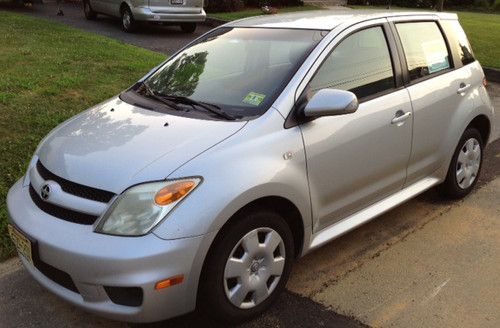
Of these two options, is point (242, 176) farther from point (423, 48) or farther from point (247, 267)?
point (423, 48)

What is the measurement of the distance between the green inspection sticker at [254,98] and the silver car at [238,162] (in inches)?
0.4

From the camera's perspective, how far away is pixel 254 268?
296 cm

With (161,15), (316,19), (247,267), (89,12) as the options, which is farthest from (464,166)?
(89,12)

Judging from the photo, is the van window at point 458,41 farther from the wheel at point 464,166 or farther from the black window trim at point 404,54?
the wheel at point 464,166

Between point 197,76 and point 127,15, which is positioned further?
point 127,15

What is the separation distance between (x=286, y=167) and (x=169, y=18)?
10602 millimetres

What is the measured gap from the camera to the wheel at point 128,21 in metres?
13.1

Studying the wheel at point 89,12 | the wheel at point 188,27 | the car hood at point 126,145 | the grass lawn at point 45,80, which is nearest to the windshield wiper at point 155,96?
the car hood at point 126,145

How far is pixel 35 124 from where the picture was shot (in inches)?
220

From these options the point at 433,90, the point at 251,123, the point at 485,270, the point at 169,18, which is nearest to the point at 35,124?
the point at 251,123

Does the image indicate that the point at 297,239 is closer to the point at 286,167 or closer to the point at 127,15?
the point at 286,167

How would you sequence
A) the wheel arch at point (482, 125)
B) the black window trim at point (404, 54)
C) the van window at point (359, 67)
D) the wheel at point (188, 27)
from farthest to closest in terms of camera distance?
the wheel at point (188, 27), the wheel arch at point (482, 125), the black window trim at point (404, 54), the van window at point (359, 67)

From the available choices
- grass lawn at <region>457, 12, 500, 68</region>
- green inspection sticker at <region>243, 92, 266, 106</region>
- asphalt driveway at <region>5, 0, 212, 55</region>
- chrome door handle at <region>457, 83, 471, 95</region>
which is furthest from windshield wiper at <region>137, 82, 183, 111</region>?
grass lawn at <region>457, 12, 500, 68</region>

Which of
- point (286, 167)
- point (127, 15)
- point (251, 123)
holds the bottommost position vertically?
point (127, 15)
